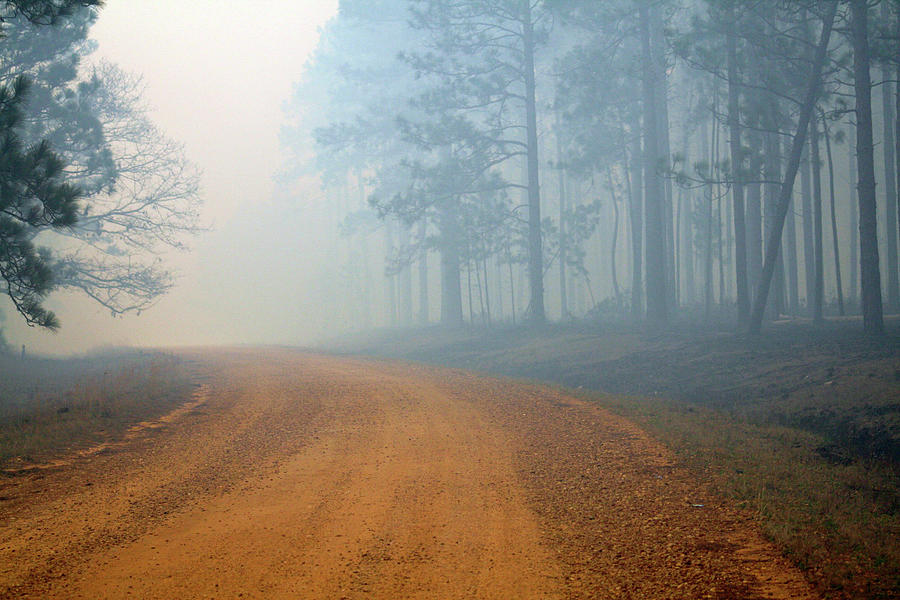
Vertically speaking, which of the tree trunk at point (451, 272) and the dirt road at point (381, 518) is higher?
the tree trunk at point (451, 272)

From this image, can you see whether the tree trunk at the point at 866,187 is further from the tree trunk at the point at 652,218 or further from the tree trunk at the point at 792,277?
the tree trunk at the point at 792,277

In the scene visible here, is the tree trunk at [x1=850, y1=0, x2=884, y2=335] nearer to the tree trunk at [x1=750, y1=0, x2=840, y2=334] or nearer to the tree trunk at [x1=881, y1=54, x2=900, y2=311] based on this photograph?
the tree trunk at [x1=750, y1=0, x2=840, y2=334]

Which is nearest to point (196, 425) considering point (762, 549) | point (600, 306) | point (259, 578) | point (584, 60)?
point (259, 578)

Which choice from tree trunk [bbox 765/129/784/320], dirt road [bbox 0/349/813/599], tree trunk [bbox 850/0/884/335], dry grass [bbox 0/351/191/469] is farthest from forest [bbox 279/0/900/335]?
dry grass [bbox 0/351/191/469]

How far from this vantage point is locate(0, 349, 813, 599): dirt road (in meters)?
5.09

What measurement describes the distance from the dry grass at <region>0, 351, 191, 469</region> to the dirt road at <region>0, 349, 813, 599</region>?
28.4 inches

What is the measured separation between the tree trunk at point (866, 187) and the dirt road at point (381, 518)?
30.5ft

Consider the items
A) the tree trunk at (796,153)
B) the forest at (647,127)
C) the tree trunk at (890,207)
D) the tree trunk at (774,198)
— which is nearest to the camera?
the tree trunk at (796,153)

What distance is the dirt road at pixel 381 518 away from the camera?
509 centimetres

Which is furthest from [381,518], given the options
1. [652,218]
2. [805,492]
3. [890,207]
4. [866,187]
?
[890,207]

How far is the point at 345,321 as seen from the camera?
234 feet

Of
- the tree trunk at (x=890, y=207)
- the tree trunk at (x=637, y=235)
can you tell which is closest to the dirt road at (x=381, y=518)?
the tree trunk at (x=637, y=235)

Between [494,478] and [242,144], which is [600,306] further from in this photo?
[242,144]

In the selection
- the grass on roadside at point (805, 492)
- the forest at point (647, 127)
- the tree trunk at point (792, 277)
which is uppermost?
the forest at point (647, 127)
